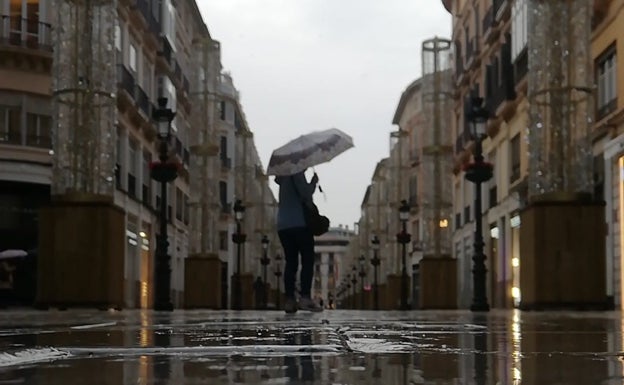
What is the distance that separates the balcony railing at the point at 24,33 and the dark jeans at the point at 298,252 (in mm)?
18274

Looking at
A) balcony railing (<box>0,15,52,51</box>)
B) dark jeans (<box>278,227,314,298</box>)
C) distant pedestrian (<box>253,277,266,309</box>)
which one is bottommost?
distant pedestrian (<box>253,277,266,309</box>)

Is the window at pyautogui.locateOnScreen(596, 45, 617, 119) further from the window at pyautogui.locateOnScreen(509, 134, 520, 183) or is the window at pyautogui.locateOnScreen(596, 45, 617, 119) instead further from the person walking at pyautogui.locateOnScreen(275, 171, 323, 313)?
Answer: the person walking at pyautogui.locateOnScreen(275, 171, 323, 313)

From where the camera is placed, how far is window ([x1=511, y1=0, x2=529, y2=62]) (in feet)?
92.9

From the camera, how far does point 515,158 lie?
111 ft

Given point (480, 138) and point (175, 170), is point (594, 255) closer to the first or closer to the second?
point (480, 138)

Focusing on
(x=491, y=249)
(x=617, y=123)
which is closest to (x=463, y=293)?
(x=491, y=249)

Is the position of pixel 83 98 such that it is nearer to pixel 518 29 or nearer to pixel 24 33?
pixel 24 33

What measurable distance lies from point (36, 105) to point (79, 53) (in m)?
14.8

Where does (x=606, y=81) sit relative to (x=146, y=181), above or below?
above

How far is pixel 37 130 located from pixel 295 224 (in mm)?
18534

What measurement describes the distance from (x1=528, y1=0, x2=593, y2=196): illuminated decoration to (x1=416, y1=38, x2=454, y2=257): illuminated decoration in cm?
1501

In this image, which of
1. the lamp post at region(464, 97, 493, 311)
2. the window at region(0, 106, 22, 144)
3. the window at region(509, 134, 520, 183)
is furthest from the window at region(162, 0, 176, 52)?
the lamp post at region(464, 97, 493, 311)

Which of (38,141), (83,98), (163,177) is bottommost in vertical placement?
(163,177)

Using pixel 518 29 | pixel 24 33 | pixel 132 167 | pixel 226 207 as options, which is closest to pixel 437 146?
pixel 518 29
